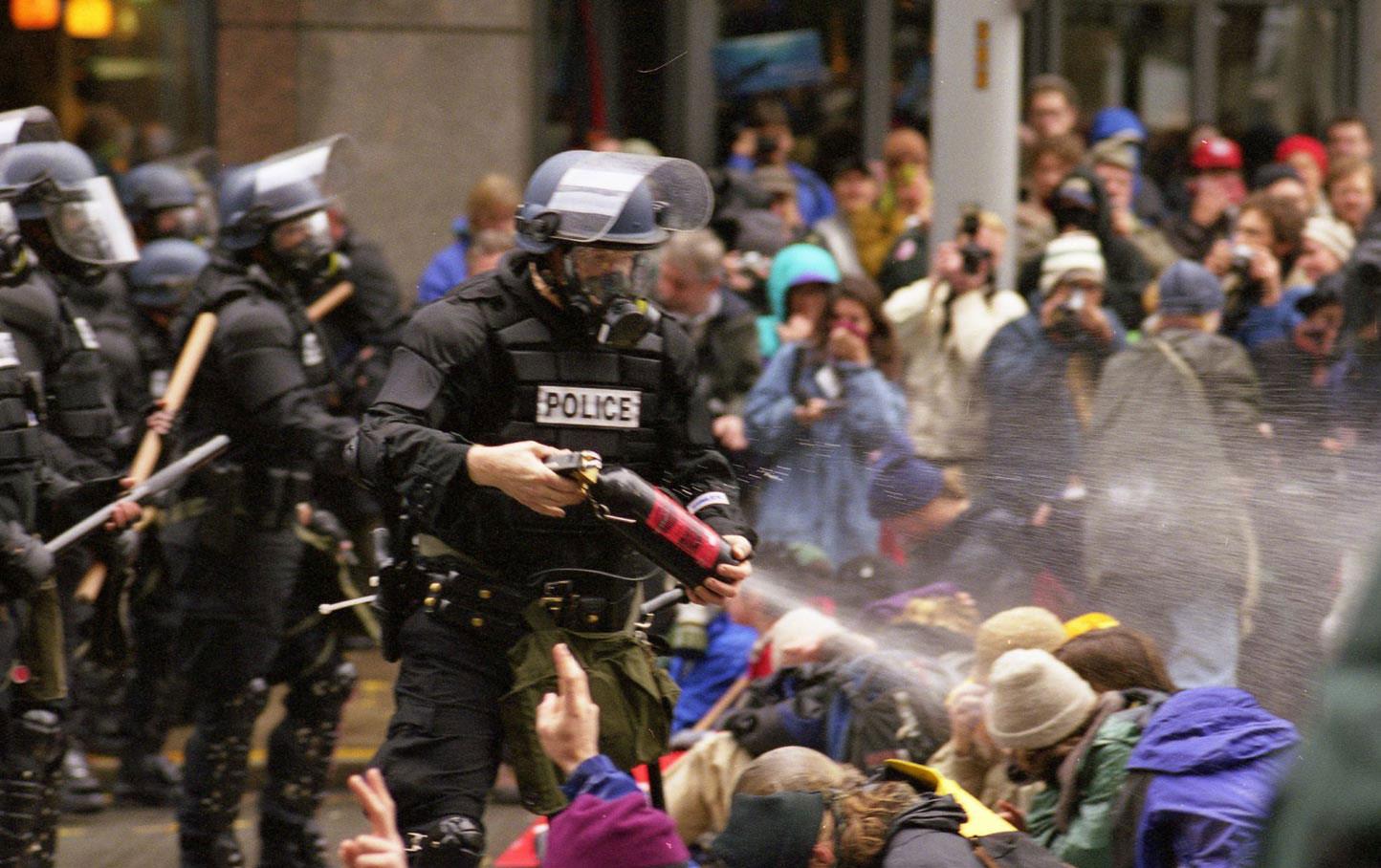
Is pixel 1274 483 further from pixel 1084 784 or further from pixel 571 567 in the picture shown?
pixel 571 567

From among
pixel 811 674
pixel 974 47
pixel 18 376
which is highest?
pixel 974 47

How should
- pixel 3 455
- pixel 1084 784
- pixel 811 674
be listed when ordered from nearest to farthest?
pixel 1084 784 < pixel 3 455 < pixel 811 674

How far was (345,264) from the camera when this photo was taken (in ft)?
24.9

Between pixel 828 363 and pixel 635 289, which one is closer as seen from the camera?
pixel 635 289

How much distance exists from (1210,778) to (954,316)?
13.1 feet

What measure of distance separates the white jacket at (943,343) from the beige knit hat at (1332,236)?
1.33m

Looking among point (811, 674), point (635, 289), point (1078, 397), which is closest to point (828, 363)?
point (1078, 397)

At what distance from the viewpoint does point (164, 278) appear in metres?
7.46

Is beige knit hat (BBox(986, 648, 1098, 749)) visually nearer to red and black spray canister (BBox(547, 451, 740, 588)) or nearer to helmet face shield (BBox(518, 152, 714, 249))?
red and black spray canister (BBox(547, 451, 740, 588))

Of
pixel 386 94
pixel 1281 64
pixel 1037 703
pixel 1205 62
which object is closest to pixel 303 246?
pixel 1037 703

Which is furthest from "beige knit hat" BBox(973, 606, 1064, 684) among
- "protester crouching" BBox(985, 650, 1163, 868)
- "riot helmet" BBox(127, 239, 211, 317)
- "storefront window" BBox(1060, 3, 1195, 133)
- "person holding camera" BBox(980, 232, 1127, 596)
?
"storefront window" BBox(1060, 3, 1195, 133)

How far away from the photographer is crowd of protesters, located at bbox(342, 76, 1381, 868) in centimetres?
393

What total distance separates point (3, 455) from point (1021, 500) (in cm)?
275

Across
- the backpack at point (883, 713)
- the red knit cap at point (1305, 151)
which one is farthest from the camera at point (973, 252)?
the red knit cap at point (1305, 151)
